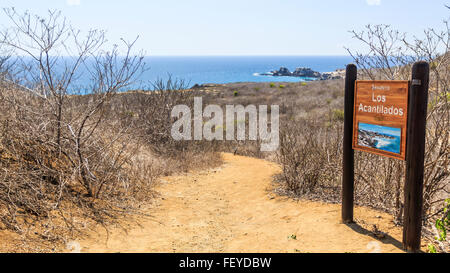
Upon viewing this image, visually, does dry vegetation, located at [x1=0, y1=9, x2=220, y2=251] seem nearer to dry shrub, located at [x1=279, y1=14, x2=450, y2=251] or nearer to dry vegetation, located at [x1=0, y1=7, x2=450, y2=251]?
dry vegetation, located at [x1=0, y1=7, x2=450, y2=251]

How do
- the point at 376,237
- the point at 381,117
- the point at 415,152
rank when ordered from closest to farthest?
the point at 415,152
the point at 381,117
the point at 376,237

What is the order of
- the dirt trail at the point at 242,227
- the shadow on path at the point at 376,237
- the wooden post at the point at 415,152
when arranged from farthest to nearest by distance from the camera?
1. the dirt trail at the point at 242,227
2. the shadow on path at the point at 376,237
3. the wooden post at the point at 415,152

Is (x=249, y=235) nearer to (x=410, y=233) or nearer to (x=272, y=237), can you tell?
(x=272, y=237)

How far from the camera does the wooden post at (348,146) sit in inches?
195

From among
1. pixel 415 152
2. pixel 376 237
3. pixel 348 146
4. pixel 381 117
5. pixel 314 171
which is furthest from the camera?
pixel 314 171

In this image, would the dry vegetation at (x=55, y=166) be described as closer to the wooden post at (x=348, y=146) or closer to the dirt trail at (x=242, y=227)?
the dirt trail at (x=242, y=227)

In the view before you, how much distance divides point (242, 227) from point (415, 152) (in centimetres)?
302

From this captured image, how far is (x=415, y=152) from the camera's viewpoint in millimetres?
3977

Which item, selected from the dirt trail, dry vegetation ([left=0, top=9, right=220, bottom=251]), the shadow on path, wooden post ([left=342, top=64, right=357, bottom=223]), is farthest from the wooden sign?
dry vegetation ([left=0, top=9, right=220, bottom=251])

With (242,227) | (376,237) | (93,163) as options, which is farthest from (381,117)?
(93,163)

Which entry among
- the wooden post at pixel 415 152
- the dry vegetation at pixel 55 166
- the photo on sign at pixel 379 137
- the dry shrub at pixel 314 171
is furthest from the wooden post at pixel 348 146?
the dry vegetation at pixel 55 166

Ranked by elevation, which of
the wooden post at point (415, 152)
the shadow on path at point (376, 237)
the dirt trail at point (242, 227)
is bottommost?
the dirt trail at point (242, 227)

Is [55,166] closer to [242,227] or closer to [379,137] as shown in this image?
[242,227]

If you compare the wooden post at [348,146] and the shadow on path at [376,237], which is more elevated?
the wooden post at [348,146]
